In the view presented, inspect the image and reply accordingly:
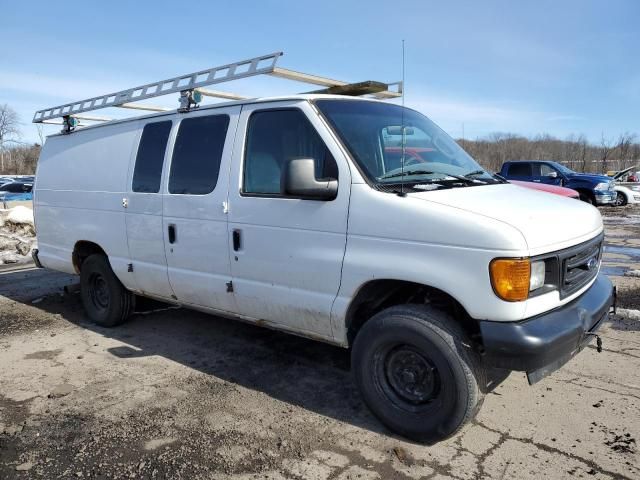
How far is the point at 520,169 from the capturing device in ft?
60.0

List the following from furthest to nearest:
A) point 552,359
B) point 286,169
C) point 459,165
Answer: point 459,165, point 286,169, point 552,359

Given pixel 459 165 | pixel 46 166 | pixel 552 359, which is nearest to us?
pixel 552 359

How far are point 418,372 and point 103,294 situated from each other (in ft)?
13.1

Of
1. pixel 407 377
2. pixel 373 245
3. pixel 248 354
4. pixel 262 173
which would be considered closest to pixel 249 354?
pixel 248 354

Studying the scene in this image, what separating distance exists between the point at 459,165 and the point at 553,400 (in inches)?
72.8

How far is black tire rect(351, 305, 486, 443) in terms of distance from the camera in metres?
2.96

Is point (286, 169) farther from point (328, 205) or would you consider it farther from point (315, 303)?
point (315, 303)

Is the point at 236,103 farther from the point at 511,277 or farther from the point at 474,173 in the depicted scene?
the point at 511,277

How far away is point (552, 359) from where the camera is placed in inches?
111

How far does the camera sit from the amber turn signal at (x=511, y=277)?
2.73 meters

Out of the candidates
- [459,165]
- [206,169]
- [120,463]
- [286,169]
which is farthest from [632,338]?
[120,463]

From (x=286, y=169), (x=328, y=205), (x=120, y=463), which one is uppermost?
(x=286, y=169)

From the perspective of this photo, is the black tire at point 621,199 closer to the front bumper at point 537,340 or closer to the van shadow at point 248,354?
the van shadow at point 248,354

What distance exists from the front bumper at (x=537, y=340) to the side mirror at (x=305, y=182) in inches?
49.5
